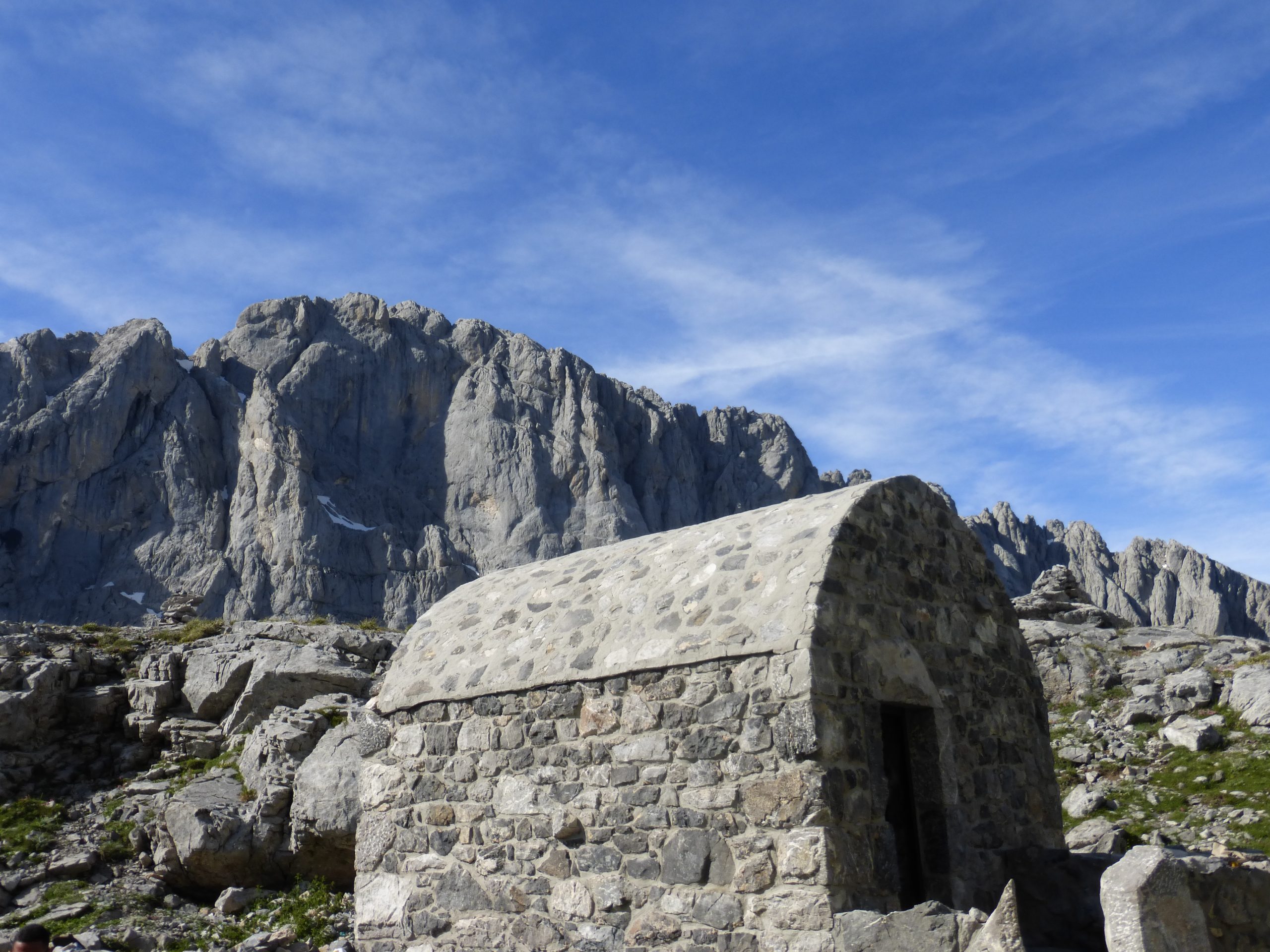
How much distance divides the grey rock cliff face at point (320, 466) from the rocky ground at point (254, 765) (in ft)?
200

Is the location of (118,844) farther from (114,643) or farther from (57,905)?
(114,643)

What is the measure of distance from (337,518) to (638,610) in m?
89.6

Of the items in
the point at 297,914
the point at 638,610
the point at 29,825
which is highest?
the point at 638,610

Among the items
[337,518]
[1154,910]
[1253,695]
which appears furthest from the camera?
[337,518]

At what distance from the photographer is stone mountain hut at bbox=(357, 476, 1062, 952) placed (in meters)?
7.84

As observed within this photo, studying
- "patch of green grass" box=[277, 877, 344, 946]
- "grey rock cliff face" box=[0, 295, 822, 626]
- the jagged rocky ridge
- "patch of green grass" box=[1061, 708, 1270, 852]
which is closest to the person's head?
"patch of green grass" box=[277, 877, 344, 946]

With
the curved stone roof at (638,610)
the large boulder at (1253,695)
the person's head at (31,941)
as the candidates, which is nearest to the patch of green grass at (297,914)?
the curved stone roof at (638,610)

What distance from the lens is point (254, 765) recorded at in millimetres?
16391

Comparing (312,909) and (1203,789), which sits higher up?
(1203,789)

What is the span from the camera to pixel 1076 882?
8.45 meters

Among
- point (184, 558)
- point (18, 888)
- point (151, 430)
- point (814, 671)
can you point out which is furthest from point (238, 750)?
point (151, 430)

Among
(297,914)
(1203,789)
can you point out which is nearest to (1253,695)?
(1203,789)

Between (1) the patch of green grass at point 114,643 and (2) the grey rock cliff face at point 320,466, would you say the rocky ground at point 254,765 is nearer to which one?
(1) the patch of green grass at point 114,643

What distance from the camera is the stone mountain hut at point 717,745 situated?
7840mm
